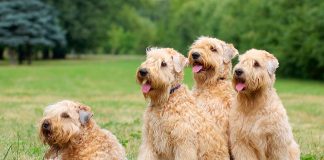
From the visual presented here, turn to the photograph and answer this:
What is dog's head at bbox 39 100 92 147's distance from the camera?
6980mm

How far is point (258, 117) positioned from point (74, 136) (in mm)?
2274

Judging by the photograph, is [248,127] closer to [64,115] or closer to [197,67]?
[197,67]

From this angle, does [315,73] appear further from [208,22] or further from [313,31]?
[208,22]

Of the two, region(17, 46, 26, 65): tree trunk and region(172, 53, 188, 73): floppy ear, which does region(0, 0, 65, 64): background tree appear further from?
region(172, 53, 188, 73): floppy ear

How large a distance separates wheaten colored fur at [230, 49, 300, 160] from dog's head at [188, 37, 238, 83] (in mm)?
490

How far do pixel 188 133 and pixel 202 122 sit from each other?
0.97 feet

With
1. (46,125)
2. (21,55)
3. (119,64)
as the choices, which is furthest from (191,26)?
(46,125)

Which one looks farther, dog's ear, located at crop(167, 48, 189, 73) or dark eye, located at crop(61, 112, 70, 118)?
dog's ear, located at crop(167, 48, 189, 73)

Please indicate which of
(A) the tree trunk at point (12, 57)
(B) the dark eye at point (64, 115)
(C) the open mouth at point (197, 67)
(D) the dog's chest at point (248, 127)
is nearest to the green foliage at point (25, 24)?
(A) the tree trunk at point (12, 57)

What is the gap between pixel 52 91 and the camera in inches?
1073

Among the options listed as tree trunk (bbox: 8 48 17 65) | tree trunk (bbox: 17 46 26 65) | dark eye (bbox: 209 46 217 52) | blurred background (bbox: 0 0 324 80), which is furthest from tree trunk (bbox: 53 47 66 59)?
dark eye (bbox: 209 46 217 52)

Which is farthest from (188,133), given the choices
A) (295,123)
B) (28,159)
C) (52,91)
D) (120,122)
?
(52,91)

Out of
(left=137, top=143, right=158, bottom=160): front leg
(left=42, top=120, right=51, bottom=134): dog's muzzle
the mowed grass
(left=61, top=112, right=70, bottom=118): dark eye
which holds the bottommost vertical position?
the mowed grass

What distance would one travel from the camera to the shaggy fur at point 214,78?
7727 millimetres
